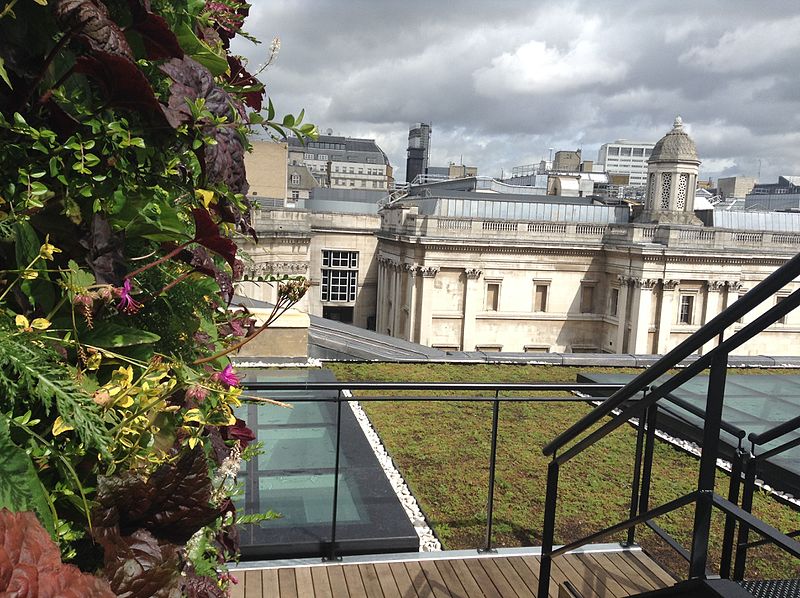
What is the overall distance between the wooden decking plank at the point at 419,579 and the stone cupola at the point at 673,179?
40.7 metres

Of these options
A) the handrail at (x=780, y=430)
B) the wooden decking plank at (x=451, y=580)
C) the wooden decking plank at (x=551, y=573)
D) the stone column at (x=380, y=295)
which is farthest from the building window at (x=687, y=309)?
the wooden decking plank at (x=451, y=580)

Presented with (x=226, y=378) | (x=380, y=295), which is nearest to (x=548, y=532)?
(x=226, y=378)

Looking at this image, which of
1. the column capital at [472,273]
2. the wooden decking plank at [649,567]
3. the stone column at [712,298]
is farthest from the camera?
the column capital at [472,273]

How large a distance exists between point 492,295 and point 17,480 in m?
37.7

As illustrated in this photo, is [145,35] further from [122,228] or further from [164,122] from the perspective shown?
[122,228]

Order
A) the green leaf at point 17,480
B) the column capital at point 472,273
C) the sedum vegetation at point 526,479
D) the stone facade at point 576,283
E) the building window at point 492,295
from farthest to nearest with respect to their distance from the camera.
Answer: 1. the building window at point 492,295
2. the column capital at point 472,273
3. the stone facade at point 576,283
4. the sedum vegetation at point 526,479
5. the green leaf at point 17,480

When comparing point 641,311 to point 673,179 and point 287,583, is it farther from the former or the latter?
point 287,583

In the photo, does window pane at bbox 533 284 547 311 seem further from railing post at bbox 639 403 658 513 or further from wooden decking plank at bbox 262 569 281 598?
wooden decking plank at bbox 262 569 281 598

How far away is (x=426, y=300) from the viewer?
121 ft

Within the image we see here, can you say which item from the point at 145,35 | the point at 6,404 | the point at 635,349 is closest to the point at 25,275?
the point at 6,404

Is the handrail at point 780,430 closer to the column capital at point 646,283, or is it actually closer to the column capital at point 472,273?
the column capital at point 472,273

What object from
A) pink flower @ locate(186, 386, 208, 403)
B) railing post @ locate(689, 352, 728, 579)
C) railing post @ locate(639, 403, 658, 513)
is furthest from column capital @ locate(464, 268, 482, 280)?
pink flower @ locate(186, 386, 208, 403)

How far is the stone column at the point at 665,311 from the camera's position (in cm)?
3600

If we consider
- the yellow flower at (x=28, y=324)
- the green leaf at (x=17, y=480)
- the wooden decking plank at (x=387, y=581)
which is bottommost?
the wooden decking plank at (x=387, y=581)
